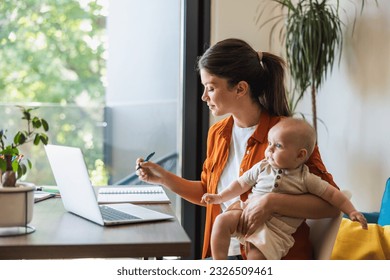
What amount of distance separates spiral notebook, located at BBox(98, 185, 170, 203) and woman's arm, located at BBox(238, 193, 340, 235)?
396mm

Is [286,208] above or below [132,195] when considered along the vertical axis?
above

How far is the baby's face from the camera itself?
5.32 feet

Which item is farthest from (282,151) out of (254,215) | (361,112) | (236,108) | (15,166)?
(361,112)

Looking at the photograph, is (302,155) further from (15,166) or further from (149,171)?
(15,166)

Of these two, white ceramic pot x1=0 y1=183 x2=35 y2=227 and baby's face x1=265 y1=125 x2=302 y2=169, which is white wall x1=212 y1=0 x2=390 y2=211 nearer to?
baby's face x1=265 y1=125 x2=302 y2=169

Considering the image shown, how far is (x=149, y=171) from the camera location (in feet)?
6.25

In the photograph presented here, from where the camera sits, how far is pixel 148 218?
5.14 ft

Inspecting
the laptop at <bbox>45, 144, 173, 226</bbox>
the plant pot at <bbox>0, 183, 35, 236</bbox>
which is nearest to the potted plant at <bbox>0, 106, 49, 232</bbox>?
the plant pot at <bbox>0, 183, 35, 236</bbox>

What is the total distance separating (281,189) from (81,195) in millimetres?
569

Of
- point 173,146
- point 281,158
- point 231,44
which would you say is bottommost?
point 173,146

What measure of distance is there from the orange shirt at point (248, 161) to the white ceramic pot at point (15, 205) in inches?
27.7
